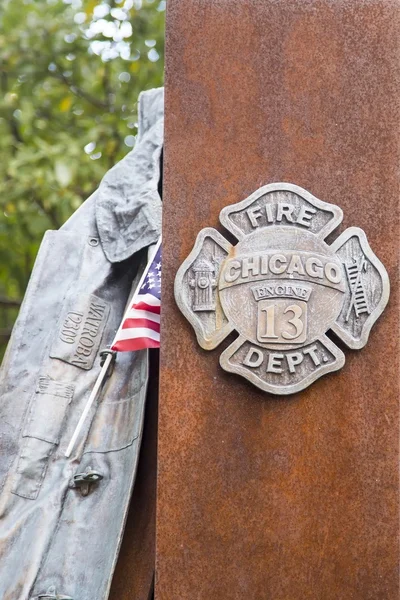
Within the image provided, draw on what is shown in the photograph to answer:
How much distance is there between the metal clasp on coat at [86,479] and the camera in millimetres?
4012

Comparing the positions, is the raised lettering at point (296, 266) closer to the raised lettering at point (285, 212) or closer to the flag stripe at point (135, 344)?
the raised lettering at point (285, 212)

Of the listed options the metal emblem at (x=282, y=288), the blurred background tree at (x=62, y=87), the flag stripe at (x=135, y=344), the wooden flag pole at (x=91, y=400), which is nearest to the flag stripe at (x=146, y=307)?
the flag stripe at (x=135, y=344)

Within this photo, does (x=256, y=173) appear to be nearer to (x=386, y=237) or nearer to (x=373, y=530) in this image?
(x=386, y=237)

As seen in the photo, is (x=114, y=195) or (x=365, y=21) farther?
(x=114, y=195)

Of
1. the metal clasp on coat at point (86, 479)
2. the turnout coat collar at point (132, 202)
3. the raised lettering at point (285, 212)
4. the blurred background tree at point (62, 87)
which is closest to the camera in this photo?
the raised lettering at point (285, 212)

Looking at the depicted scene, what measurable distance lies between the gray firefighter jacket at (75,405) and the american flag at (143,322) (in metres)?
0.12

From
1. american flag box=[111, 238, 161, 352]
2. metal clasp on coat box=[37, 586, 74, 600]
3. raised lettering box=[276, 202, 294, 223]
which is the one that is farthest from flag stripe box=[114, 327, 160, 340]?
metal clasp on coat box=[37, 586, 74, 600]

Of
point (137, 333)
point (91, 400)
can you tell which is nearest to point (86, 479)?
point (91, 400)

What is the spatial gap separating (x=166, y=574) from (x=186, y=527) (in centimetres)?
15

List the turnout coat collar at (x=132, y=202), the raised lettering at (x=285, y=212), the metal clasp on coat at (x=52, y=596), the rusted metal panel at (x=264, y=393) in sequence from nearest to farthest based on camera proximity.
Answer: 1. the rusted metal panel at (x=264, y=393)
2. the raised lettering at (x=285, y=212)
3. the metal clasp on coat at (x=52, y=596)
4. the turnout coat collar at (x=132, y=202)

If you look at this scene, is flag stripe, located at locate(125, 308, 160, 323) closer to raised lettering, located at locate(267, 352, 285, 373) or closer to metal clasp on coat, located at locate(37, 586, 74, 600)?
raised lettering, located at locate(267, 352, 285, 373)

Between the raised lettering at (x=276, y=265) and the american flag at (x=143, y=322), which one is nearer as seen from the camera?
the raised lettering at (x=276, y=265)

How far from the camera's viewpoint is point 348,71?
3791mm

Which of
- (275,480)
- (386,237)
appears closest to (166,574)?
(275,480)
